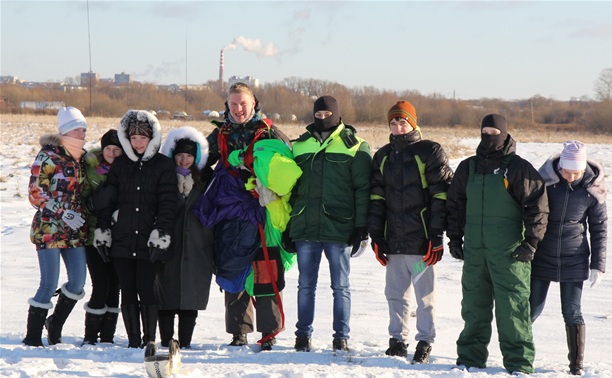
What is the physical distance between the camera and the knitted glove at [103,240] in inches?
194

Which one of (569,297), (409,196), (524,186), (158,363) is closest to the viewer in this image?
(158,363)

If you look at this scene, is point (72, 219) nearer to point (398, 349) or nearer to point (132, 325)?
point (132, 325)

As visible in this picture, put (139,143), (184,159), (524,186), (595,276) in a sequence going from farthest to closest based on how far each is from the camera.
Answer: (184,159) < (139,143) < (595,276) < (524,186)

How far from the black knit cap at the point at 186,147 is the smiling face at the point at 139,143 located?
267 millimetres

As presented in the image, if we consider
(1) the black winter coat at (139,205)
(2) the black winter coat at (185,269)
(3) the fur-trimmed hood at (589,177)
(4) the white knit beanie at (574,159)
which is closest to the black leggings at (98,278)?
(1) the black winter coat at (139,205)

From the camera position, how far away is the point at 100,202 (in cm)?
492

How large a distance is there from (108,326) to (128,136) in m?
1.43

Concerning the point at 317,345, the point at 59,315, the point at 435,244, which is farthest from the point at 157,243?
the point at 435,244

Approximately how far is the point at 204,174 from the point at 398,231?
1544 millimetres

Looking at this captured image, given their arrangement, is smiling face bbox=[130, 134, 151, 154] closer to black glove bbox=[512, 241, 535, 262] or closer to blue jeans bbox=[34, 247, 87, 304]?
blue jeans bbox=[34, 247, 87, 304]

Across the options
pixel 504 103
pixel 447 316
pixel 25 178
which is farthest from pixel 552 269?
pixel 504 103

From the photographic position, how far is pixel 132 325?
16.4ft

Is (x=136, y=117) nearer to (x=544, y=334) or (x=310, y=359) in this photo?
(x=310, y=359)

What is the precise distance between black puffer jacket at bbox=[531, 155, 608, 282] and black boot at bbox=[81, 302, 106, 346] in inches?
125
